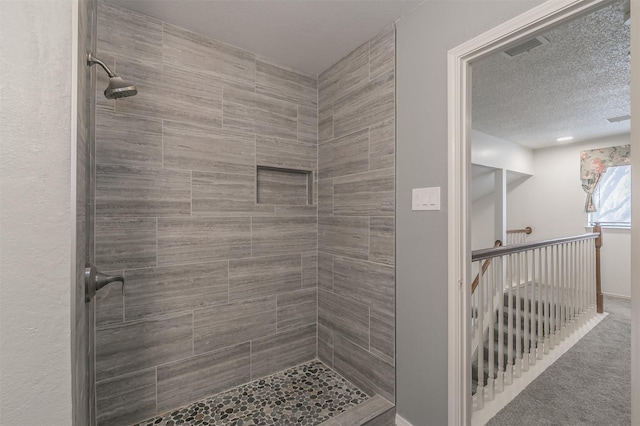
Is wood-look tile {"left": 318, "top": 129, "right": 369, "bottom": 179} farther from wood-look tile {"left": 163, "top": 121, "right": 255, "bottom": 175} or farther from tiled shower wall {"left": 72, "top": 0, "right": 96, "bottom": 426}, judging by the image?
tiled shower wall {"left": 72, "top": 0, "right": 96, "bottom": 426}

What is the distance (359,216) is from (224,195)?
0.96 m

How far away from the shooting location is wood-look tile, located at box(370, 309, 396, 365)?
1770mm

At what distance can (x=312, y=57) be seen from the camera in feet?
7.01

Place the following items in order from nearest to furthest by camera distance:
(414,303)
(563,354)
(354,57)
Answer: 1. (414,303)
2. (354,57)
3. (563,354)

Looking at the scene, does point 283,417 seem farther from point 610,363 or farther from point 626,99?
point 626,99

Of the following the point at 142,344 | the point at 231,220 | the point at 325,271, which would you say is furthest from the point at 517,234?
the point at 142,344

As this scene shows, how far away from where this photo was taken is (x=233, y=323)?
1.99m

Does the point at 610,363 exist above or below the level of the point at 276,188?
below

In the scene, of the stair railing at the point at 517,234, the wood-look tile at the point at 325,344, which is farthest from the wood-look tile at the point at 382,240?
the stair railing at the point at 517,234

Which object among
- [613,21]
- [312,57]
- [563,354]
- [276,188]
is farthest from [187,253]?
[563,354]

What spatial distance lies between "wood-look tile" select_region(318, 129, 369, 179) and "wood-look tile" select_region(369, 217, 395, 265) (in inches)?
15.3

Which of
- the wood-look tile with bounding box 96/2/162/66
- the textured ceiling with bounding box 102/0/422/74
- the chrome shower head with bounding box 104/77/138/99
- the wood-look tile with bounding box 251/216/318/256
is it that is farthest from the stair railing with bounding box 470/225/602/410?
the wood-look tile with bounding box 96/2/162/66

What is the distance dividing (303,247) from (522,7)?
1.90 meters

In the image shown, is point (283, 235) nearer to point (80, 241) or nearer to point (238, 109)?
point (238, 109)
